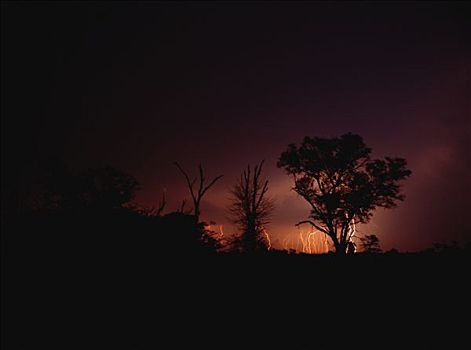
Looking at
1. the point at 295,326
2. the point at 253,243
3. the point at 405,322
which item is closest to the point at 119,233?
the point at 295,326

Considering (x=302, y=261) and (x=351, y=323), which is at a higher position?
(x=302, y=261)

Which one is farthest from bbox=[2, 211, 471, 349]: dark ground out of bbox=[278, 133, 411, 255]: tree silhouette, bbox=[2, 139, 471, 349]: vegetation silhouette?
bbox=[278, 133, 411, 255]: tree silhouette

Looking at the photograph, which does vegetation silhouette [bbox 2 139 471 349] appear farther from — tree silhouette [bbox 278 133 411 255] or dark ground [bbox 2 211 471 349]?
tree silhouette [bbox 278 133 411 255]

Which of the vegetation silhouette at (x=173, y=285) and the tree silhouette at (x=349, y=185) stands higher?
the tree silhouette at (x=349, y=185)

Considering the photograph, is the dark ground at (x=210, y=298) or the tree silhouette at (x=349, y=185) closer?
the dark ground at (x=210, y=298)

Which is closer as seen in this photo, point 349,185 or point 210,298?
point 210,298

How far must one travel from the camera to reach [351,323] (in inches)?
283

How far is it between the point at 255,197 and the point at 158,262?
15450 mm

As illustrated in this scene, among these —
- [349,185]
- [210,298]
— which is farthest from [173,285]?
[349,185]

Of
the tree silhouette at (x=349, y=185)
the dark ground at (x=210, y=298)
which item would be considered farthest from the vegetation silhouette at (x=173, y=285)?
the tree silhouette at (x=349, y=185)

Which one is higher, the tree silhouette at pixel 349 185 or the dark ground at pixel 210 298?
the tree silhouette at pixel 349 185

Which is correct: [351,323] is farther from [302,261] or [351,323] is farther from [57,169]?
[57,169]

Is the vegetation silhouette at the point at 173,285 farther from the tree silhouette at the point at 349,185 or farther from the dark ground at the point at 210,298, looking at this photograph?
the tree silhouette at the point at 349,185

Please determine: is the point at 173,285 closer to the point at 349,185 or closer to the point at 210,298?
the point at 210,298
